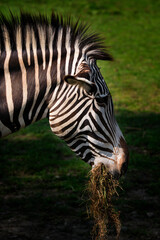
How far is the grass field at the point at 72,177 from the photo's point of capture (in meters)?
4.60

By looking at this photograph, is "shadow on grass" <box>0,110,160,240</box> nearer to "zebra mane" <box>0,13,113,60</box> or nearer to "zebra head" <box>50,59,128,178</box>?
"zebra head" <box>50,59,128,178</box>

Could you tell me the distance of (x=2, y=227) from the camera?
14.9 feet

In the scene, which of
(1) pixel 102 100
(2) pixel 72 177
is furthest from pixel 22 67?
(2) pixel 72 177

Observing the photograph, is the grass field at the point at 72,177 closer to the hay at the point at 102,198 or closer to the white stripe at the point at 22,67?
the white stripe at the point at 22,67

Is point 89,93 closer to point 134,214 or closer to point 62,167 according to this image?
point 134,214

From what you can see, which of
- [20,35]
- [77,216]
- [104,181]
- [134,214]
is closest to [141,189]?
[134,214]

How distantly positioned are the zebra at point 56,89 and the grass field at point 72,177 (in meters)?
0.40

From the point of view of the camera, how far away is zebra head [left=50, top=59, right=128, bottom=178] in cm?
322

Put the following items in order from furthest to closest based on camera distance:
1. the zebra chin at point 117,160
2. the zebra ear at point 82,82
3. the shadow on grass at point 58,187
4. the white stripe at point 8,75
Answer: the shadow on grass at point 58,187
the zebra chin at point 117,160
the white stripe at point 8,75
the zebra ear at point 82,82

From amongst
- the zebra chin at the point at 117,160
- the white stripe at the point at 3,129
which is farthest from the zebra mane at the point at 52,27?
the zebra chin at the point at 117,160

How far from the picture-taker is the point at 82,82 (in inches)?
123

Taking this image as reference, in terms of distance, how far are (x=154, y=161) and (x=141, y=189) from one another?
1.01 meters

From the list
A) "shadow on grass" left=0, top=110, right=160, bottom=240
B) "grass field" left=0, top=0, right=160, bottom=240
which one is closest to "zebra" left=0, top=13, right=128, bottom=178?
"grass field" left=0, top=0, right=160, bottom=240

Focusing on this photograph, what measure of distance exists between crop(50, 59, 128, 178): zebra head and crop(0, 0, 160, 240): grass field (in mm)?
741
